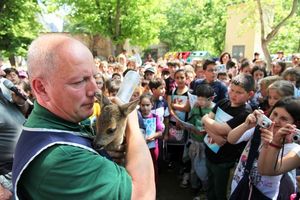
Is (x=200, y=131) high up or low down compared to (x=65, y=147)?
down

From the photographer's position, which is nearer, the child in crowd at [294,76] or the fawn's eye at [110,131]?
the fawn's eye at [110,131]

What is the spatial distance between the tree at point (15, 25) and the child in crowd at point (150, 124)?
14.6 m

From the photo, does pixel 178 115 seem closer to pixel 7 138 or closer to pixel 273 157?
pixel 273 157

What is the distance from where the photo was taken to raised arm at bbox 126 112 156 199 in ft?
4.05

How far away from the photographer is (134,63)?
9469 mm

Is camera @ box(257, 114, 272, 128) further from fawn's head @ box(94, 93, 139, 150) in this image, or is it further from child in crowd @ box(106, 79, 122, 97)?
child in crowd @ box(106, 79, 122, 97)

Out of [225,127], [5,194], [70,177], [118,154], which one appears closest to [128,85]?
[118,154]

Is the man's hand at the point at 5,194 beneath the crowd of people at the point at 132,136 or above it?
beneath

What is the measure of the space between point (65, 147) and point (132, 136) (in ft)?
1.23

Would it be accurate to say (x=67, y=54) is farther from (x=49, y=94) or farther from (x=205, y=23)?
(x=205, y=23)

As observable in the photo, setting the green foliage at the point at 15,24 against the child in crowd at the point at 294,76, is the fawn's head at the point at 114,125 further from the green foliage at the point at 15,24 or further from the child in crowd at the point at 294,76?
the green foliage at the point at 15,24

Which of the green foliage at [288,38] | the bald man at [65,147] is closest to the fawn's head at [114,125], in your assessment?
the bald man at [65,147]

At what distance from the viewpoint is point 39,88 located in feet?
4.18

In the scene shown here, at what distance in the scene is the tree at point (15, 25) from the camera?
17.0 m
